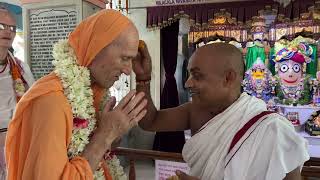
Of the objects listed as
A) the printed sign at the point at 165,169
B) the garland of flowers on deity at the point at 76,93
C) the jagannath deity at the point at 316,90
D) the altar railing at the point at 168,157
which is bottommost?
the printed sign at the point at 165,169

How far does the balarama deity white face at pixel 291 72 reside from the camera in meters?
6.40

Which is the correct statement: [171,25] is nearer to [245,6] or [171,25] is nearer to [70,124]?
[245,6]

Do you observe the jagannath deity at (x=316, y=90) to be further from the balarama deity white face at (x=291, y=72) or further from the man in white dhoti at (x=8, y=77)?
the man in white dhoti at (x=8, y=77)

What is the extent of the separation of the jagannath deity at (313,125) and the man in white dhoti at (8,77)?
478 centimetres

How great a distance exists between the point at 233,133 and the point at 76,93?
778 mm

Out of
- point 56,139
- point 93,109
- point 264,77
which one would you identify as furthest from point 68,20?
point 264,77

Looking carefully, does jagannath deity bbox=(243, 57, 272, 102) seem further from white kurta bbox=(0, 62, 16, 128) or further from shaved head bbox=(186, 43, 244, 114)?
shaved head bbox=(186, 43, 244, 114)

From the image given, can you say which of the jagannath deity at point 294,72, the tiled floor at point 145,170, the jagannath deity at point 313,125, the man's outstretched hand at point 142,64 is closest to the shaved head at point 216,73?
the man's outstretched hand at point 142,64

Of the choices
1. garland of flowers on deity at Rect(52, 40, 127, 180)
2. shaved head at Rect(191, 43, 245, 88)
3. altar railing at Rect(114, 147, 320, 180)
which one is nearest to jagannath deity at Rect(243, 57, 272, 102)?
altar railing at Rect(114, 147, 320, 180)

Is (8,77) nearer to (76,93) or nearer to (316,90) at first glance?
(76,93)

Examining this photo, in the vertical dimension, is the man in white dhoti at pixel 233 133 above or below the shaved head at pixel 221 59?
below

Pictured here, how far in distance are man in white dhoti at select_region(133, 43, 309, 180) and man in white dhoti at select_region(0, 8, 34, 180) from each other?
166 centimetres

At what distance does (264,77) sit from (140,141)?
2.80 metres

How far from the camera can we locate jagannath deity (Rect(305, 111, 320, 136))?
19.1 ft
